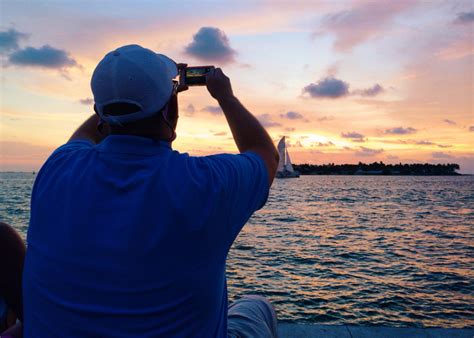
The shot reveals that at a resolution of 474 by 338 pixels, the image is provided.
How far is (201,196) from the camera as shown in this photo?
121 cm

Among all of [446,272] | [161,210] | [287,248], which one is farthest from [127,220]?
[287,248]

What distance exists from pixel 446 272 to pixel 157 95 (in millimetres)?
13122

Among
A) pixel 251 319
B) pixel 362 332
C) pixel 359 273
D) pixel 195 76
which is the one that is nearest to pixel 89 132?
pixel 195 76

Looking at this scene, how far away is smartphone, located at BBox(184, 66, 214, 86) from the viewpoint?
1842mm

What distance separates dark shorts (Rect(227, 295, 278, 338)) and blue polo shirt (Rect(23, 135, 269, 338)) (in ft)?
2.17

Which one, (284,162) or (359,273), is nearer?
(359,273)

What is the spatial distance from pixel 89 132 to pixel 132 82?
0.60 meters

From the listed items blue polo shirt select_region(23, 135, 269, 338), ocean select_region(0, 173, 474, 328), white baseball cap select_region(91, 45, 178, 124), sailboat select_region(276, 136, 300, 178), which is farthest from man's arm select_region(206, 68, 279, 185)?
sailboat select_region(276, 136, 300, 178)

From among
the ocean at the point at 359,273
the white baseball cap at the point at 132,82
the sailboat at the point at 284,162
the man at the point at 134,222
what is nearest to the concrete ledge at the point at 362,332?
the man at the point at 134,222

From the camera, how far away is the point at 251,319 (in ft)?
6.87

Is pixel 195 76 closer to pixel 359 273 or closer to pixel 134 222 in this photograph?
pixel 134 222

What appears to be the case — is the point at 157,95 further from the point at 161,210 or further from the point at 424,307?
the point at 424,307

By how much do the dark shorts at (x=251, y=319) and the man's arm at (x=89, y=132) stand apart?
3.34 ft

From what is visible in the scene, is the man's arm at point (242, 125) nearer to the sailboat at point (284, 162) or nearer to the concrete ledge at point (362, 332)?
the concrete ledge at point (362, 332)
